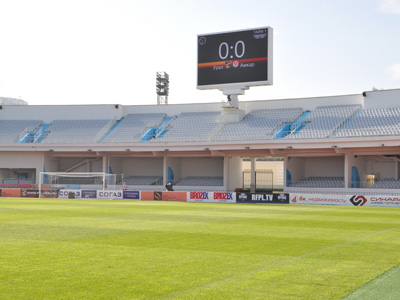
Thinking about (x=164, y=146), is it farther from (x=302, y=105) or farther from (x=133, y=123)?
(x=302, y=105)

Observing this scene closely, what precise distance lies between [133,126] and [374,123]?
2634 cm

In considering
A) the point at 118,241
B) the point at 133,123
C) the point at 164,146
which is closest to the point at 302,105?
the point at 164,146

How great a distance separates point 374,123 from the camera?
163 feet

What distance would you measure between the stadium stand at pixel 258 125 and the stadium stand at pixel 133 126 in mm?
9050

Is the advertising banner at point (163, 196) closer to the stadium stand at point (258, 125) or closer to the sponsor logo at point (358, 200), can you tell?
the stadium stand at point (258, 125)

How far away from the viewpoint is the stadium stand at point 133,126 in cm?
5862

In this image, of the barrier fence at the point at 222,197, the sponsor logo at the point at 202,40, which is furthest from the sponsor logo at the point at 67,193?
the sponsor logo at the point at 202,40

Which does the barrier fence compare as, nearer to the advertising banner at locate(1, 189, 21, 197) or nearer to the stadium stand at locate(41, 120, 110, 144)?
the advertising banner at locate(1, 189, 21, 197)

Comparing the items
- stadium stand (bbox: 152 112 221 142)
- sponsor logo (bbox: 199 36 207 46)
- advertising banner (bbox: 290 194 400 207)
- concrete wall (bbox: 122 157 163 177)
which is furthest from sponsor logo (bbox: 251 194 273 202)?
concrete wall (bbox: 122 157 163 177)

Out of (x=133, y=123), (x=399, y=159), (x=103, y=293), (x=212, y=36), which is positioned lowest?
(x=103, y=293)

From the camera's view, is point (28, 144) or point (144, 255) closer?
point (144, 255)

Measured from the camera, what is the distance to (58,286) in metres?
8.70

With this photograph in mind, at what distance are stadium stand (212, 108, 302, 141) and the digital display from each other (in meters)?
4.87

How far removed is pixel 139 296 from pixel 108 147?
164 ft
